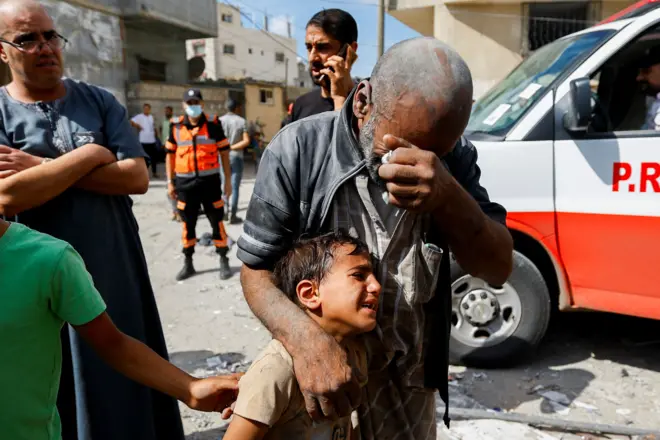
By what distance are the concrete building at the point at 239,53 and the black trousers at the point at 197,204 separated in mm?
41952

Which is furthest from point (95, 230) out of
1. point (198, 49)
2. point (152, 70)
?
point (198, 49)

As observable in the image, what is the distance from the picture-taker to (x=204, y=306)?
5.05 meters

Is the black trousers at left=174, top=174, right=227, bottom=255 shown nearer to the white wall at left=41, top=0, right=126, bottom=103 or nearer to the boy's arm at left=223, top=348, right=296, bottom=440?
the boy's arm at left=223, top=348, right=296, bottom=440

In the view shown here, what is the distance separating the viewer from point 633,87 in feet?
13.3

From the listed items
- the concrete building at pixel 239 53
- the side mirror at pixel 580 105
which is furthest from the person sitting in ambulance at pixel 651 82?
the concrete building at pixel 239 53

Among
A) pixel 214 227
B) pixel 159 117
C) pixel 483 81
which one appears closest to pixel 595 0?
pixel 483 81

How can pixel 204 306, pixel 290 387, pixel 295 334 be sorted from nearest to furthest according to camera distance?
pixel 295 334 → pixel 290 387 → pixel 204 306

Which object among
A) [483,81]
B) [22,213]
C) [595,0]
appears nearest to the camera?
[22,213]

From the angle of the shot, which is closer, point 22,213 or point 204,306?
point 22,213

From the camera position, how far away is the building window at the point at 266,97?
2869 cm

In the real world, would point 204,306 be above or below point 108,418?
below

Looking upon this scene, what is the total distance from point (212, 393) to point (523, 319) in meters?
2.68

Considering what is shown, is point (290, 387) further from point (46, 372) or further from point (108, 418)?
point (108, 418)

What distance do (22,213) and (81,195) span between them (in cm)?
24
